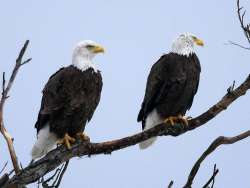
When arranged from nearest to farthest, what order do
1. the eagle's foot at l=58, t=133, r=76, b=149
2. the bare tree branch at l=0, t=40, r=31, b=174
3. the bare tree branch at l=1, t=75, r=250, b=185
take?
the bare tree branch at l=0, t=40, r=31, b=174, the bare tree branch at l=1, t=75, r=250, b=185, the eagle's foot at l=58, t=133, r=76, b=149

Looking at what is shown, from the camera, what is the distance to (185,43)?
7527mm

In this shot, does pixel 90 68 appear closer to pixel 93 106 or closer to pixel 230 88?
pixel 93 106

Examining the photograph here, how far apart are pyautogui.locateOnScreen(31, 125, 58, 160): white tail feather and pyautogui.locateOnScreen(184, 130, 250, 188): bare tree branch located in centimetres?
251

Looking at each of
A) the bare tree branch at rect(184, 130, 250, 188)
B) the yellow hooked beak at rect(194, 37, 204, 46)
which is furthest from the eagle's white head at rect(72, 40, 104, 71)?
the bare tree branch at rect(184, 130, 250, 188)

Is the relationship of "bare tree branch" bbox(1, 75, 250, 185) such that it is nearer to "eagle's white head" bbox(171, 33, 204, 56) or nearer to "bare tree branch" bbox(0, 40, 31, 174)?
"bare tree branch" bbox(0, 40, 31, 174)

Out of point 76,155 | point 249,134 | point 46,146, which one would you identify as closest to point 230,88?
point 249,134

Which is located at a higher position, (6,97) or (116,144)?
(6,97)

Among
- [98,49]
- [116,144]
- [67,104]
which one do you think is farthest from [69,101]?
[116,144]

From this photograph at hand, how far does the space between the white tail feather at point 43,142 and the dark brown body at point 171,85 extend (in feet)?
4.56

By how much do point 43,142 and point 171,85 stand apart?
1.73m

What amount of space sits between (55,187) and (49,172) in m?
0.55

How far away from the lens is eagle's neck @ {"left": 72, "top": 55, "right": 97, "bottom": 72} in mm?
6544

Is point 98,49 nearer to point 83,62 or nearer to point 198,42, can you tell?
point 83,62

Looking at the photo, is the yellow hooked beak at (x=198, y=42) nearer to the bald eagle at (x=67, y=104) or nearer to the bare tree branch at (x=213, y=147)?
the bald eagle at (x=67, y=104)
